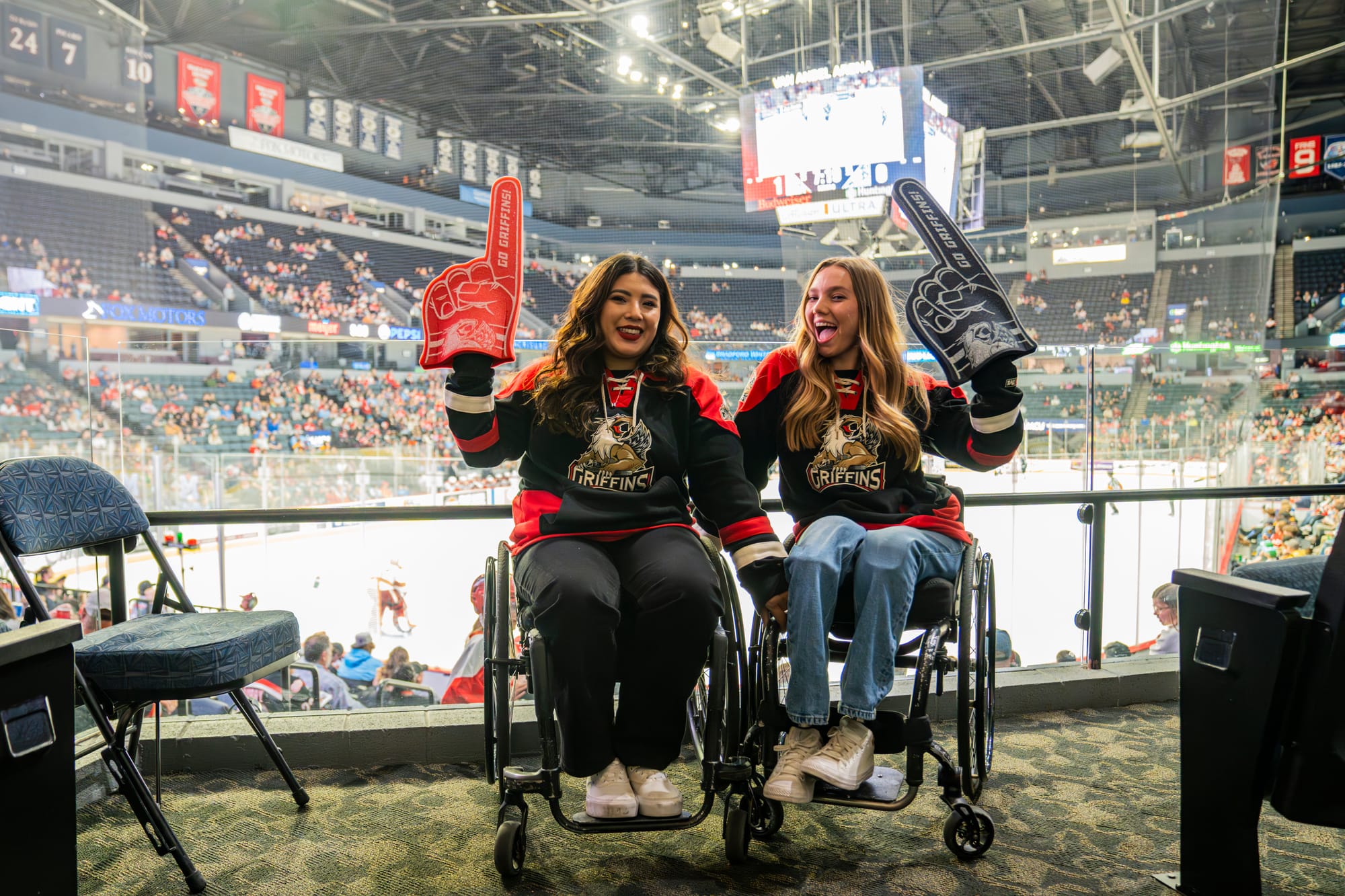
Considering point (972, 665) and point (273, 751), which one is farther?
point (273, 751)

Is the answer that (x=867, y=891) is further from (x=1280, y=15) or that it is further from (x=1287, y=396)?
(x=1287, y=396)

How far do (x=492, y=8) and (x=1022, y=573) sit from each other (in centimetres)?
953

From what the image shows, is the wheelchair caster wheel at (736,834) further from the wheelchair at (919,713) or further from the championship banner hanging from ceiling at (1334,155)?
the championship banner hanging from ceiling at (1334,155)

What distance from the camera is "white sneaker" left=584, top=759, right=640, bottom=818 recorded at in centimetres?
142

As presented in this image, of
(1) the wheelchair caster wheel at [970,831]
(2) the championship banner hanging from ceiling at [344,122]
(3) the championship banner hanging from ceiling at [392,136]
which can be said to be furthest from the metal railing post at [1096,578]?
(2) the championship banner hanging from ceiling at [344,122]

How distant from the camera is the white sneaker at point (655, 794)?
56.1 inches

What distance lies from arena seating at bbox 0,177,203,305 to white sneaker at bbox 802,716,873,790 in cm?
1025

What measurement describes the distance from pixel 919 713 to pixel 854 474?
0.49 metres

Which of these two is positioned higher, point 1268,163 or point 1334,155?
point 1334,155

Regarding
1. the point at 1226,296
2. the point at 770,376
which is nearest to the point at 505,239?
the point at 770,376

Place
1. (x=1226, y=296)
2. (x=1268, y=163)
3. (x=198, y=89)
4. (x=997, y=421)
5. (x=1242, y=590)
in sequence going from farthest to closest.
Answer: (x=198, y=89) < (x=1226, y=296) < (x=1268, y=163) < (x=997, y=421) < (x=1242, y=590)

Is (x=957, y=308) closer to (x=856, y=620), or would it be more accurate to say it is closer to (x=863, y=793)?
(x=856, y=620)

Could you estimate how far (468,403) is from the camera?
1611 mm

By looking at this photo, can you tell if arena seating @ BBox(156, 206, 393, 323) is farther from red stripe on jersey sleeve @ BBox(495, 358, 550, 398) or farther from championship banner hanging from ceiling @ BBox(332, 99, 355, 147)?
red stripe on jersey sleeve @ BBox(495, 358, 550, 398)
